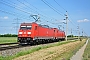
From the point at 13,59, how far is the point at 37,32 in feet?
74.1

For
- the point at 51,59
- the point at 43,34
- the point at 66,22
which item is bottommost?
the point at 51,59

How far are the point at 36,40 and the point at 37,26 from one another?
9.13ft

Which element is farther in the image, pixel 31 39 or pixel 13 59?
pixel 31 39

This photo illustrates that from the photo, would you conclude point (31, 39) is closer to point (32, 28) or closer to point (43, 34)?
point (32, 28)

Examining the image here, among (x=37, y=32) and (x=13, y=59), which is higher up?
(x=37, y=32)

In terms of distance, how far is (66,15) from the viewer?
58.9 metres

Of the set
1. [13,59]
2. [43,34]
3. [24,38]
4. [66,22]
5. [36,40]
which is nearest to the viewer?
[13,59]

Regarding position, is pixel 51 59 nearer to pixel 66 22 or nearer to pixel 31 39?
pixel 31 39

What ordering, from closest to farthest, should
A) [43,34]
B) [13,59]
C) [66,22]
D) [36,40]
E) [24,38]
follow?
[13,59] < [24,38] < [36,40] < [43,34] < [66,22]

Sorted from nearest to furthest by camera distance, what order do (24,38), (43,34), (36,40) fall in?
(24,38) < (36,40) < (43,34)

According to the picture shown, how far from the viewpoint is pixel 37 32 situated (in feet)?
123

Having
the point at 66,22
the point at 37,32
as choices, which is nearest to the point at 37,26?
the point at 37,32

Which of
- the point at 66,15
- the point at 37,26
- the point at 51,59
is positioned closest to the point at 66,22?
the point at 66,15

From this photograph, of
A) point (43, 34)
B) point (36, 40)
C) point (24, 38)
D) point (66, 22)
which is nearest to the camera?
point (24, 38)
